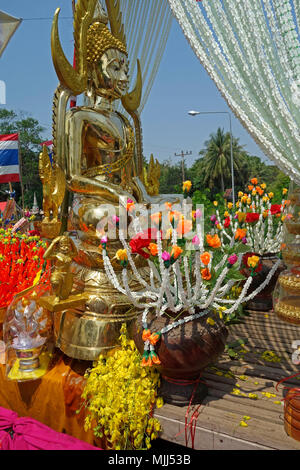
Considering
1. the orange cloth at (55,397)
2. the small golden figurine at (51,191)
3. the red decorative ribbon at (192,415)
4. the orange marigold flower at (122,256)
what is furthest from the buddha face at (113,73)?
the red decorative ribbon at (192,415)

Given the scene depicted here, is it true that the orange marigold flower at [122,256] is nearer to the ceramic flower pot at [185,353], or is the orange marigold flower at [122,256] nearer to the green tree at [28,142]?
the ceramic flower pot at [185,353]

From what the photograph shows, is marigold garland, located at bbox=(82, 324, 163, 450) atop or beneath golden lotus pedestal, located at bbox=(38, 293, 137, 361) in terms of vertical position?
beneath

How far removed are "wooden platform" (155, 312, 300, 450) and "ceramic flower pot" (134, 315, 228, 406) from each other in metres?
0.07

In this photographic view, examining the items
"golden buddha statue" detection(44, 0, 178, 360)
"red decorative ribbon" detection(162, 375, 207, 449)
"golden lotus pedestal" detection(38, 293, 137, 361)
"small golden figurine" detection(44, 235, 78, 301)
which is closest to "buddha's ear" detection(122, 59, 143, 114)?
"golden buddha statue" detection(44, 0, 178, 360)

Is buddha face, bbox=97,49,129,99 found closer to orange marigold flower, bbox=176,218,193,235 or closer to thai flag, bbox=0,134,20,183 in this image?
orange marigold flower, bbox=176,218,193,235

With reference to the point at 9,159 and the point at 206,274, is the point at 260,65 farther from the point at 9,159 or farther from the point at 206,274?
the point at 9,159

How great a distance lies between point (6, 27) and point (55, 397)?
18.7 feet

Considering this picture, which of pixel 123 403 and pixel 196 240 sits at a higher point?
pixel 196 240

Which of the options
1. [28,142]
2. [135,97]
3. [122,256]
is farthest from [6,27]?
[28,142]

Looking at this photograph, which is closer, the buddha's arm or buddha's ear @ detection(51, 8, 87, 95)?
buddha's ear @ detection(51, 8, 87, 95)

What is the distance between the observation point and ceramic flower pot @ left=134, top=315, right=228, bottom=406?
71.1 inches

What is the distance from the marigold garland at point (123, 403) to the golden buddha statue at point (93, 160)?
0.96 feet

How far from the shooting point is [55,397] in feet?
7.13

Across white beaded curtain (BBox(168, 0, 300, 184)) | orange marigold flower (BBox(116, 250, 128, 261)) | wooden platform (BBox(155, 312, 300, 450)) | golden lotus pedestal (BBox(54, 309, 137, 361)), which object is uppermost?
white beaded curtain (BBox(168, 0, 300, 184))
